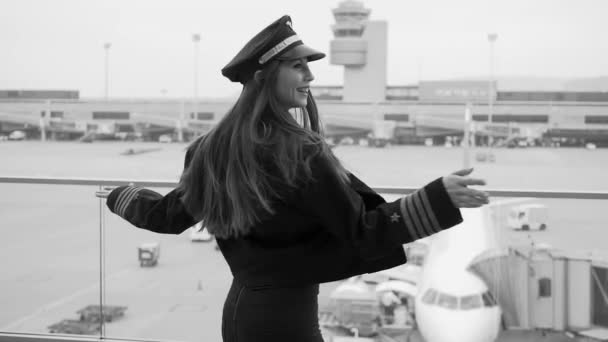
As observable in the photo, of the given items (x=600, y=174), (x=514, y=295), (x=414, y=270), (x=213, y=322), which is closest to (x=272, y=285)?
(x=213, y=322)

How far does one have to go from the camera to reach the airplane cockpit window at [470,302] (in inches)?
220

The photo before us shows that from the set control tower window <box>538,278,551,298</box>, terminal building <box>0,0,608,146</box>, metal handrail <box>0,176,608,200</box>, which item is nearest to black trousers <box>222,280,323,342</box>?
metal handrail <box>0,176,608,200</box>

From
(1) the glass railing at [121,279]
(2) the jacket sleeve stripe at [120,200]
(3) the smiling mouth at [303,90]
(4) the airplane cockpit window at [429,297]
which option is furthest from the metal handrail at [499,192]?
(4) the airplane cockpit window at [429,297]

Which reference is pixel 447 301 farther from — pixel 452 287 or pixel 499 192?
pixel 499 192

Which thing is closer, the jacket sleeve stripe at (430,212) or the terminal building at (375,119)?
the jacket sleeve stripe at (430,212)

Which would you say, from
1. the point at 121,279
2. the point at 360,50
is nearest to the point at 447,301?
the point at 121,279

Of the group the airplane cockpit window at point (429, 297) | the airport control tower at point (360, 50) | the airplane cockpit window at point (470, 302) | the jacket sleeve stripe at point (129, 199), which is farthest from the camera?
the airport control tower at point (360, 50)

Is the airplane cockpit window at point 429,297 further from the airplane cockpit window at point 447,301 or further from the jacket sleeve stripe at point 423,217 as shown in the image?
the jacket sleeve stripe at point 423,217

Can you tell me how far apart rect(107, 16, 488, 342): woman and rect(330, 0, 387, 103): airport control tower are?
4097cm

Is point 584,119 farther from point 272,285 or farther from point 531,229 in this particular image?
point 272,285

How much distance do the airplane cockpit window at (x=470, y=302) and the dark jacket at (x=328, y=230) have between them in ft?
15.3

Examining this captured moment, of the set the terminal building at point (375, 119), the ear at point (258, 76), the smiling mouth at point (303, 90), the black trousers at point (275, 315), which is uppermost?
the terminal building at point (375, 119)

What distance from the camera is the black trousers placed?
1.08 m

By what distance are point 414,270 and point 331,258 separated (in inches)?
359
